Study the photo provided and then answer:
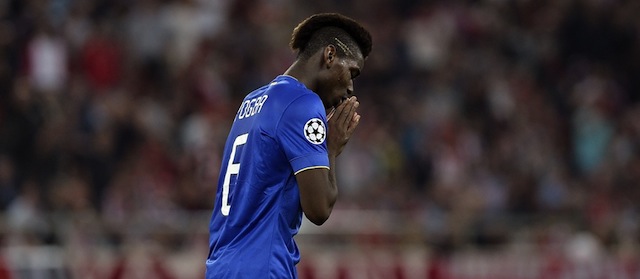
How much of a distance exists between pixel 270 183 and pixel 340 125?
1.33 ft

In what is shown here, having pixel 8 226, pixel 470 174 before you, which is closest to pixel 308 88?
pixel 8 226

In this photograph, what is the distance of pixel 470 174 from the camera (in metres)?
15.4

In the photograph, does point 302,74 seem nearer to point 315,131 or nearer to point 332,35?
point 332,35

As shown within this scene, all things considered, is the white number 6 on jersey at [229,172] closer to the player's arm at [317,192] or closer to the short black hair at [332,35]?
the player's arm at [317,192]

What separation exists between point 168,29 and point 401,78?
286 cm

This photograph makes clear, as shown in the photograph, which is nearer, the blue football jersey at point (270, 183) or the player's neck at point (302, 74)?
the blue football jersey at point (270, 183)

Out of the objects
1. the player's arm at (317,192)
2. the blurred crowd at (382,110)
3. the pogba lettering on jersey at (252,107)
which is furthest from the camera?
the blurred crowd at (382,110)

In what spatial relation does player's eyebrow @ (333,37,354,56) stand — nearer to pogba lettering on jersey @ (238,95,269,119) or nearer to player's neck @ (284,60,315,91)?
player's neck @ (284,60,315,91)

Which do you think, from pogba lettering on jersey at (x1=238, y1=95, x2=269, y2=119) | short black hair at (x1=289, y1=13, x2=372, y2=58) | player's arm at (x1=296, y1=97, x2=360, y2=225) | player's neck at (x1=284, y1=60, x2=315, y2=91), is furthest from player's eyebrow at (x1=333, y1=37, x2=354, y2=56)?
player's arm at (x1=296, y1=97, x2=360, y2=225)

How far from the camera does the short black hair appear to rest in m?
6.03

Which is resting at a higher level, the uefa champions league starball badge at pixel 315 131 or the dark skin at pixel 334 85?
the dark skin at pixel 334 85

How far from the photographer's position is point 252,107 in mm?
5953

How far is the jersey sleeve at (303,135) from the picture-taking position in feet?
18.6

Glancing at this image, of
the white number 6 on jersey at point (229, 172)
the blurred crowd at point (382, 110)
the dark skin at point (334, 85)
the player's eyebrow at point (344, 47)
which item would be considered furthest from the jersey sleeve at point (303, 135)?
the blurred crowd at point (382, 110)
